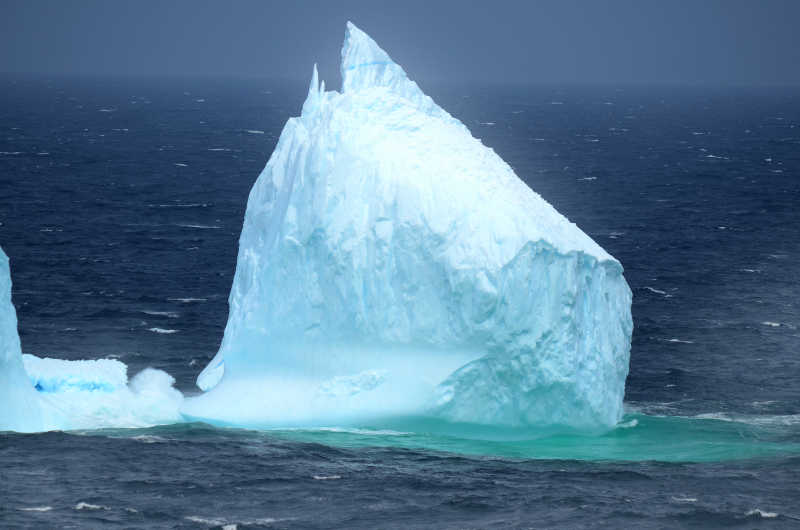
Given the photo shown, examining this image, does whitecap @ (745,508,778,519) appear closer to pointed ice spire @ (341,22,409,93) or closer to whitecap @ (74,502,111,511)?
whitecap @ (74,502,111,511)

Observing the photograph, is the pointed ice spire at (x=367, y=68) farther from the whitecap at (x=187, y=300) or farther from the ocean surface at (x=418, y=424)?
the whitecap at (x=187, y=300)

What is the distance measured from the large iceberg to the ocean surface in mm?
1140

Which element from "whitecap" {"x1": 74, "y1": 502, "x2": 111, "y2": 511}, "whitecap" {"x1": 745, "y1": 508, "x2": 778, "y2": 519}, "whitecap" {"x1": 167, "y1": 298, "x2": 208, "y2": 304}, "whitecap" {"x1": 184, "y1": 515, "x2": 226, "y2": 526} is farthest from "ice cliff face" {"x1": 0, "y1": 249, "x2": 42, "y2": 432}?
"whitecap" {"x1": 745, "y1": 508, "x2": 778, "y2": 519}

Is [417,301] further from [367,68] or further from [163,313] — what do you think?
[163,313]

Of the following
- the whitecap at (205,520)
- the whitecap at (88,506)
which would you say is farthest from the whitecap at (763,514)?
the whitecap at (88,506)

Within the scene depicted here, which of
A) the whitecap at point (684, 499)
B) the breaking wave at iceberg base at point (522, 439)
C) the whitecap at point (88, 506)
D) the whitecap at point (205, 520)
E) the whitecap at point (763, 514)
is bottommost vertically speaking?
the whitecap at point (205, 520)

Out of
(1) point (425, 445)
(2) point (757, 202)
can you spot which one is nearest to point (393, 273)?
(1) point (425, 445)

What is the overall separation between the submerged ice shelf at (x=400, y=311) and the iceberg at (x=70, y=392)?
0.22 ft

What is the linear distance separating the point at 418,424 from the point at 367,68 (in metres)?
11.6

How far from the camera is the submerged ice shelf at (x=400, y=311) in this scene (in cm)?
3356

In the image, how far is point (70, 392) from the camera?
3556 cm

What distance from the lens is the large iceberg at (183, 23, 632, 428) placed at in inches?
1323

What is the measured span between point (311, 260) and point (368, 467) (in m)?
7.20

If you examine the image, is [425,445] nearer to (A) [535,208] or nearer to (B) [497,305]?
(B) [497,305]
